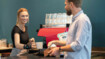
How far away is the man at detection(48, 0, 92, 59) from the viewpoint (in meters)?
1.33

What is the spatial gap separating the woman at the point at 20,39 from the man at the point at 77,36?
107cm

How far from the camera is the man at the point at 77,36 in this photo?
1335 mm

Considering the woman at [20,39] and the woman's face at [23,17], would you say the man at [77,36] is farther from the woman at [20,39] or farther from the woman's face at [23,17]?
the woman's face at [23,17]

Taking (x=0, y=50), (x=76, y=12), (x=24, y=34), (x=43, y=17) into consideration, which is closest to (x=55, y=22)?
(x=43, y=17)

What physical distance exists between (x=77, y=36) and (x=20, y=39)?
4.62 ft

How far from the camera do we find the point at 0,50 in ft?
11.7

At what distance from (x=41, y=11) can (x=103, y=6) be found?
1.30m

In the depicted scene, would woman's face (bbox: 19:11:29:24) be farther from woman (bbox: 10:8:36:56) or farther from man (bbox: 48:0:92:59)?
man (bbox: 48:0:92:59)

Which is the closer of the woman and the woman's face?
the woman

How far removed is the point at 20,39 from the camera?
2.60 m

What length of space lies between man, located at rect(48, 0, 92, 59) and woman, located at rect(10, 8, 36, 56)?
42.0 inches

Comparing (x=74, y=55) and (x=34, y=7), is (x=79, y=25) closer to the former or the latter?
(x=74, y=55)

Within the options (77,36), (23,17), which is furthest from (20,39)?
(77,36)

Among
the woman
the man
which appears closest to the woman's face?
the woman
